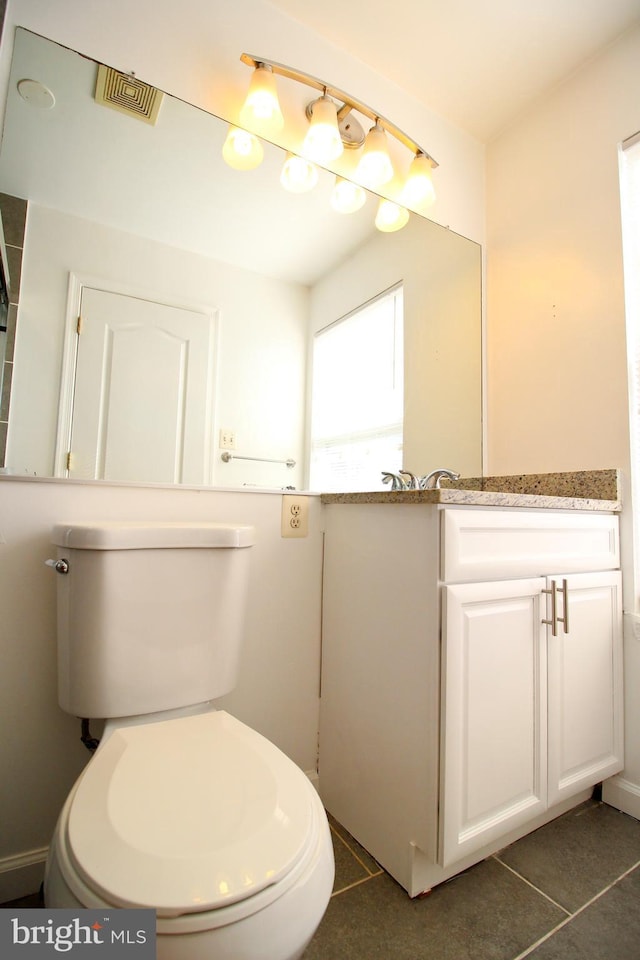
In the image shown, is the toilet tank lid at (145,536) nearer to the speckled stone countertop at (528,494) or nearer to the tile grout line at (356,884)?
the speckled stone countertop at (528,494)

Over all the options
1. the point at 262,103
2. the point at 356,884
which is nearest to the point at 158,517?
the point at 356,884

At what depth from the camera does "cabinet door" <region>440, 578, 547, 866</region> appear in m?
0.88

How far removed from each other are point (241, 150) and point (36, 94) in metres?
0.51

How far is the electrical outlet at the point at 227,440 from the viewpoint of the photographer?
1.20 m

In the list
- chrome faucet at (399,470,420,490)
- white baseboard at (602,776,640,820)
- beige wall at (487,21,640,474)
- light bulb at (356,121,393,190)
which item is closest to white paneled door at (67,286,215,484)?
chrome faucet at (399,470,420,490)

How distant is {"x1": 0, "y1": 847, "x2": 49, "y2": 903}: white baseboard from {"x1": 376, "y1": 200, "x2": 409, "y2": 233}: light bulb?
6.56 ft

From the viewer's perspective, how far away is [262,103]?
1.22 m

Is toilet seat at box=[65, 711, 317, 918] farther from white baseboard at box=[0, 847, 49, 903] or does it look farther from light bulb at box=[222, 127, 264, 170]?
light bulb at box=[222, 127, 264, 170]

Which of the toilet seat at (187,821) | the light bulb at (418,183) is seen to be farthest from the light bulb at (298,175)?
the toilet seat at (187,821)

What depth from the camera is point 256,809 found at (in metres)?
0.58

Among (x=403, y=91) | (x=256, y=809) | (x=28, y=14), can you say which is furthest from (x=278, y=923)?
A: (x=403, y=91)

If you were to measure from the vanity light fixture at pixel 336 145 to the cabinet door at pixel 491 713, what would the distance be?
4.32ft

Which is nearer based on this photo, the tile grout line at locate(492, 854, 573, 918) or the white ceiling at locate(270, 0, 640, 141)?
the tile grout line at locate(492, 854, 573, 918)

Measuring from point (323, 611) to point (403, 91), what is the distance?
6.05ft
